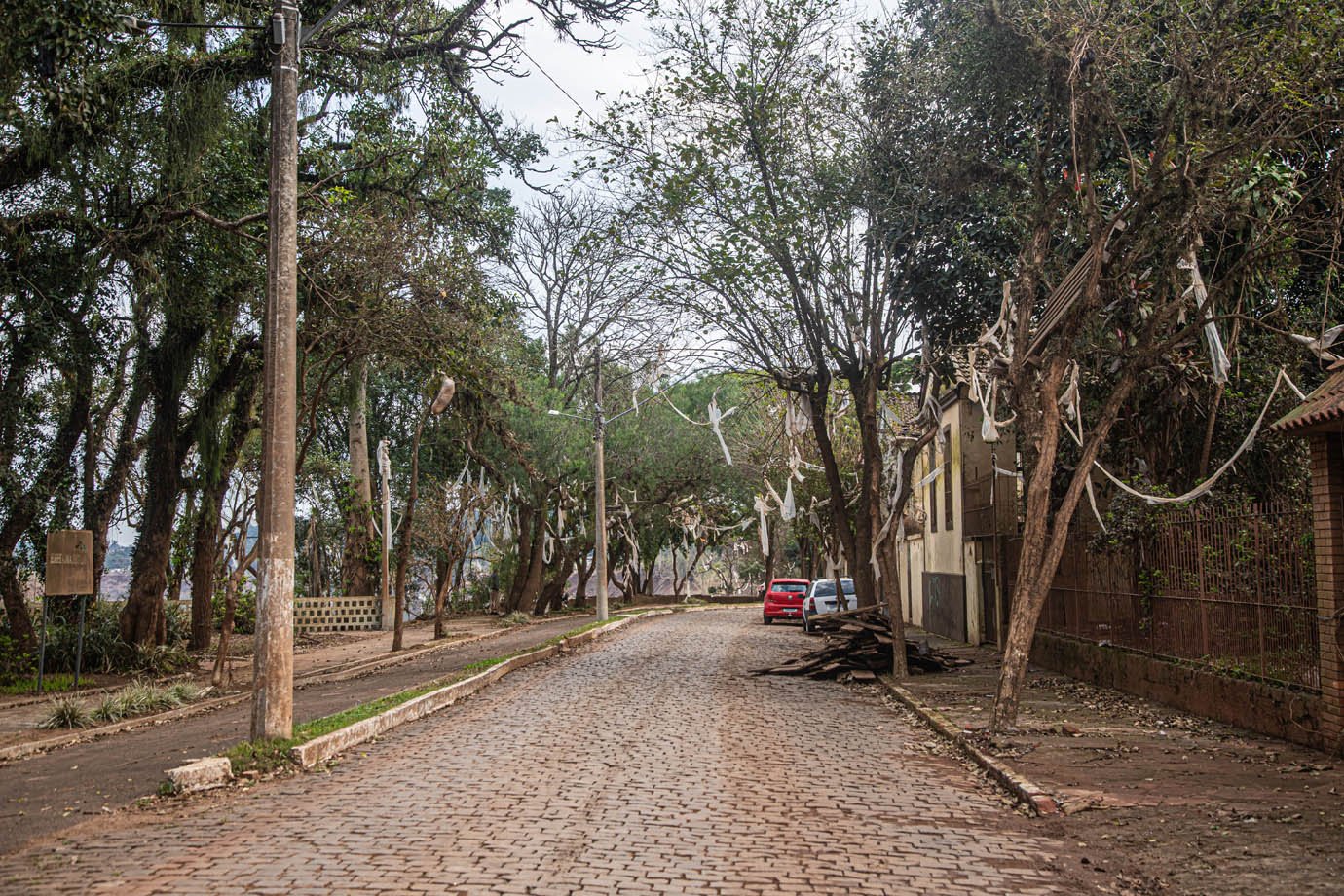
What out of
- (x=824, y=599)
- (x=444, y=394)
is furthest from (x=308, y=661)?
(x=824, y=599)

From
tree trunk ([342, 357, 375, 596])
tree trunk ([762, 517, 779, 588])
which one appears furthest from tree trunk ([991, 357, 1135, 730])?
tree trunk ([762, 517, 779, 588])

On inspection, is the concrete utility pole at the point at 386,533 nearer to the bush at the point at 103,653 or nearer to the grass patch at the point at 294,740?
the bush at the point at 103,653

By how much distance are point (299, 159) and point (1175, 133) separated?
14.0 metres

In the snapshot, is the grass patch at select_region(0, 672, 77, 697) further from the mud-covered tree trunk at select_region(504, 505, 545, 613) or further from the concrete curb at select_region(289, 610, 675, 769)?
the mud-covered tree trunk at select_region(504, 505, 545, 613)

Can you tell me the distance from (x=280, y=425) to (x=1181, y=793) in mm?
8312

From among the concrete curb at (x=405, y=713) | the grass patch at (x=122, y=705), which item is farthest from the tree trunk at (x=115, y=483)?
the concrete curb at (x=405, y=713)

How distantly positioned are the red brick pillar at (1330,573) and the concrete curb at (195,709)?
1235cm

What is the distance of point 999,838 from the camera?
7422 mm

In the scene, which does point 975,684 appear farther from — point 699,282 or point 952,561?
point 952,561

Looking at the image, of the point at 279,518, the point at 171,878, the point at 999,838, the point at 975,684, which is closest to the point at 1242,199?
the point at 975,684

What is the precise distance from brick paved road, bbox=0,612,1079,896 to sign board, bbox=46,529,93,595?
6916 mm

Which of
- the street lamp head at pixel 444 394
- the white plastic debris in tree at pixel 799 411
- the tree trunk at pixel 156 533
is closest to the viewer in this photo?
the street lamp head at pixel 444 394

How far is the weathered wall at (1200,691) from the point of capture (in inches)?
404

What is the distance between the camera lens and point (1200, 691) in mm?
12422
